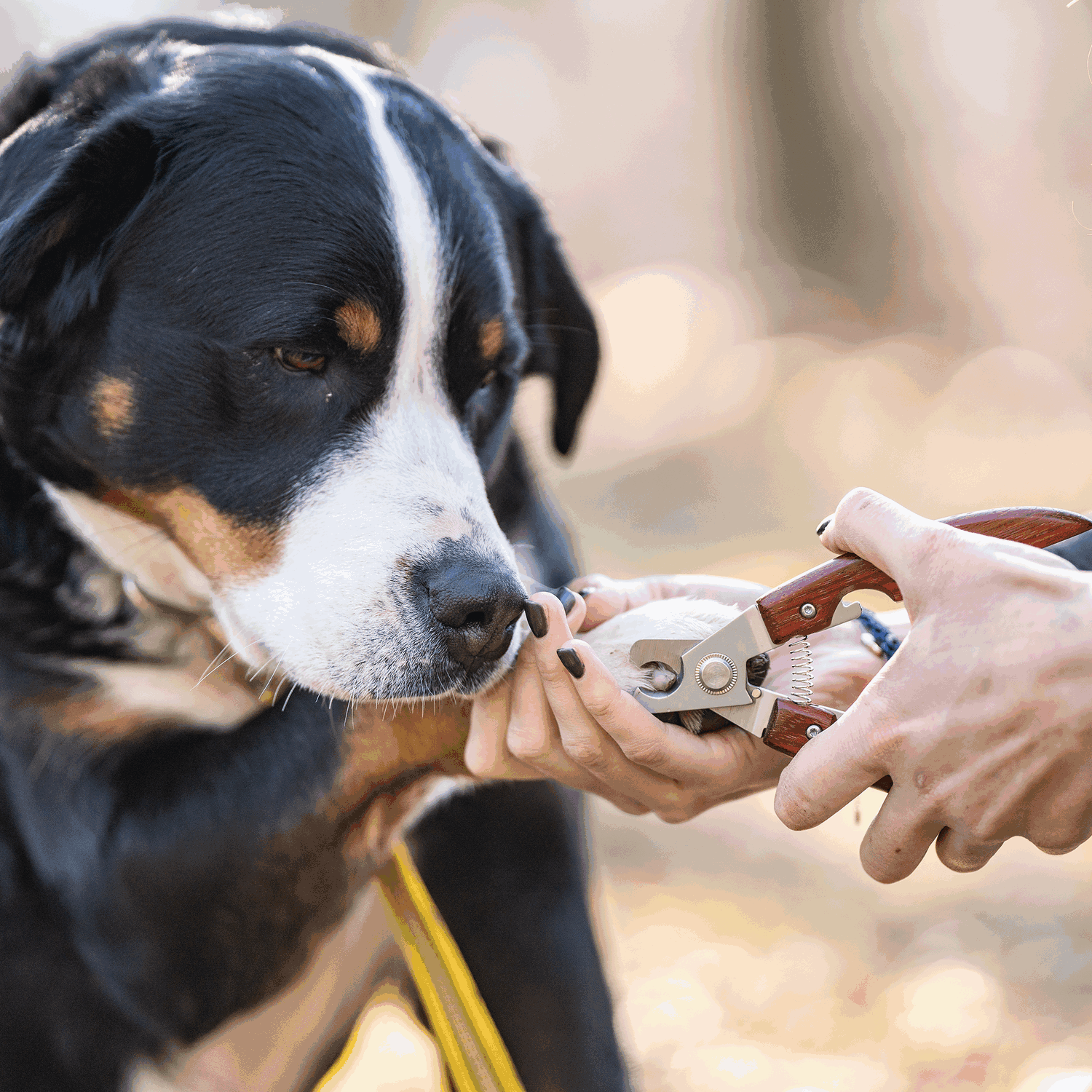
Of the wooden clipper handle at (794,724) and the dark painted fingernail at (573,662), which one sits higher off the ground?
the dark painted fingernail at (573,662)

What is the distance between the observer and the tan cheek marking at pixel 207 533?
1318mm

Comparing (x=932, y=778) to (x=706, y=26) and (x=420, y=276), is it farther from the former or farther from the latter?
(x=706, y=26)

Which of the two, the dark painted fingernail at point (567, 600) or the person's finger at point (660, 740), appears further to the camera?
the dark painted fingernail at point (567, 600)

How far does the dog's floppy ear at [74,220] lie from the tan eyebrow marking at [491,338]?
494 millimetres

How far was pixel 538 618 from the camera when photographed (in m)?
1.15

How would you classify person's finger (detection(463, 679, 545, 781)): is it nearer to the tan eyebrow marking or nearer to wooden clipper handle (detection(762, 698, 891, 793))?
wooden clipper handle (detection(762, 698, 891, 793))

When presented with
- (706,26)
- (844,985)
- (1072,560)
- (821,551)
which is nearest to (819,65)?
(706,26)

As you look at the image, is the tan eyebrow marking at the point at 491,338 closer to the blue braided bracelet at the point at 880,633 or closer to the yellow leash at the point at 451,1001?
the blue braided bracelet at the point at 880,633

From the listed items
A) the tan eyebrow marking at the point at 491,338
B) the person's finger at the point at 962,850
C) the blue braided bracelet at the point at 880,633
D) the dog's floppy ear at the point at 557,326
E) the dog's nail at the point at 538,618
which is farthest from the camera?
the dog's floppy ear at the point at 557,326

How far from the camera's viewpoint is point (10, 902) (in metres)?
1.60

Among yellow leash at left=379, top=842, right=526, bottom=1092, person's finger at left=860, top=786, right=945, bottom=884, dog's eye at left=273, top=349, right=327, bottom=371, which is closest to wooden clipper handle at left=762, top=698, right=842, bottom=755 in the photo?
person's finger at left=860, top=786, right=945, bottom=884

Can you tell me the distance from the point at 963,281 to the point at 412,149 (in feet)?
20.1

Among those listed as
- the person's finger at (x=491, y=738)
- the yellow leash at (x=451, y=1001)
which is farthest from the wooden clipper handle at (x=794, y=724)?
the yellow leash at (x=451, y=1001)

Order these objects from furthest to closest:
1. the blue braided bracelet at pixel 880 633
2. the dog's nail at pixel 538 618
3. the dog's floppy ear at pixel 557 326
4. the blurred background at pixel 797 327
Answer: the blurred background at pixel 797 327 < the dog's floppy ear at pixel 557 326 < the blue braided bracelet at pixel 880 633 < the dog's nail at pixel 538 618
